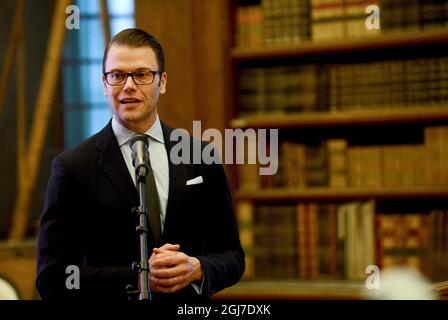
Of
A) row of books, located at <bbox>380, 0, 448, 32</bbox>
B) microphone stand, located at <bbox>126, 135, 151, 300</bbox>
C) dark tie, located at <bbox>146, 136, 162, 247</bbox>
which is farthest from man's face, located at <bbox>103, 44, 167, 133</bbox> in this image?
row of books, located at <bbox>380, 0, 448, 32</bbox>

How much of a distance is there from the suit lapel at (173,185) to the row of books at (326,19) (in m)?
1.28

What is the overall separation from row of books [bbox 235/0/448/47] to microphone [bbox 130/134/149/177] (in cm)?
153

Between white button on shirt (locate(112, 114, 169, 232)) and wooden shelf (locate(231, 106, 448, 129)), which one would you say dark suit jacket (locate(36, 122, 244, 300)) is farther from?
wooden shelf (locate(231, 106, 448, 129))

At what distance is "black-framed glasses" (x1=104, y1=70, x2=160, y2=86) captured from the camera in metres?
1.16

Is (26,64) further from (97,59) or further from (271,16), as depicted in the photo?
(271,16)

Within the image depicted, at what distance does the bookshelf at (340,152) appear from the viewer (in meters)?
2.30

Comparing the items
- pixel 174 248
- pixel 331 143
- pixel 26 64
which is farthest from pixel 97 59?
pixel 174 248

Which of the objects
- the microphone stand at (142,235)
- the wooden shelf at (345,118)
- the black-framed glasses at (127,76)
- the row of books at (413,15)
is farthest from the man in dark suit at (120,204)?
the row of books at (413,15)

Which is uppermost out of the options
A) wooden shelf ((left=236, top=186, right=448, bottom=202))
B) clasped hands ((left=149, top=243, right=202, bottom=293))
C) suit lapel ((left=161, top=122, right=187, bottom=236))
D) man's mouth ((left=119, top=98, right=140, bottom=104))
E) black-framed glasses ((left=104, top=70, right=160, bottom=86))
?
black-framed glasses ((left=104, top=70, right=160, bottom=86))

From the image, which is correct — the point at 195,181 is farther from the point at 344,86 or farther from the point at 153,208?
the point at 344,86

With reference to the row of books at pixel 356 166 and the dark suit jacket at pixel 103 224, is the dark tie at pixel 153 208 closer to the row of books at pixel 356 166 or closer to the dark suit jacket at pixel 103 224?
the dark suit jacket at pixel 103 224

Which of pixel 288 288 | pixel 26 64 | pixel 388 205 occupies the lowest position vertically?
pixel 288 288

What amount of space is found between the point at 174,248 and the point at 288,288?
50.8 inches
